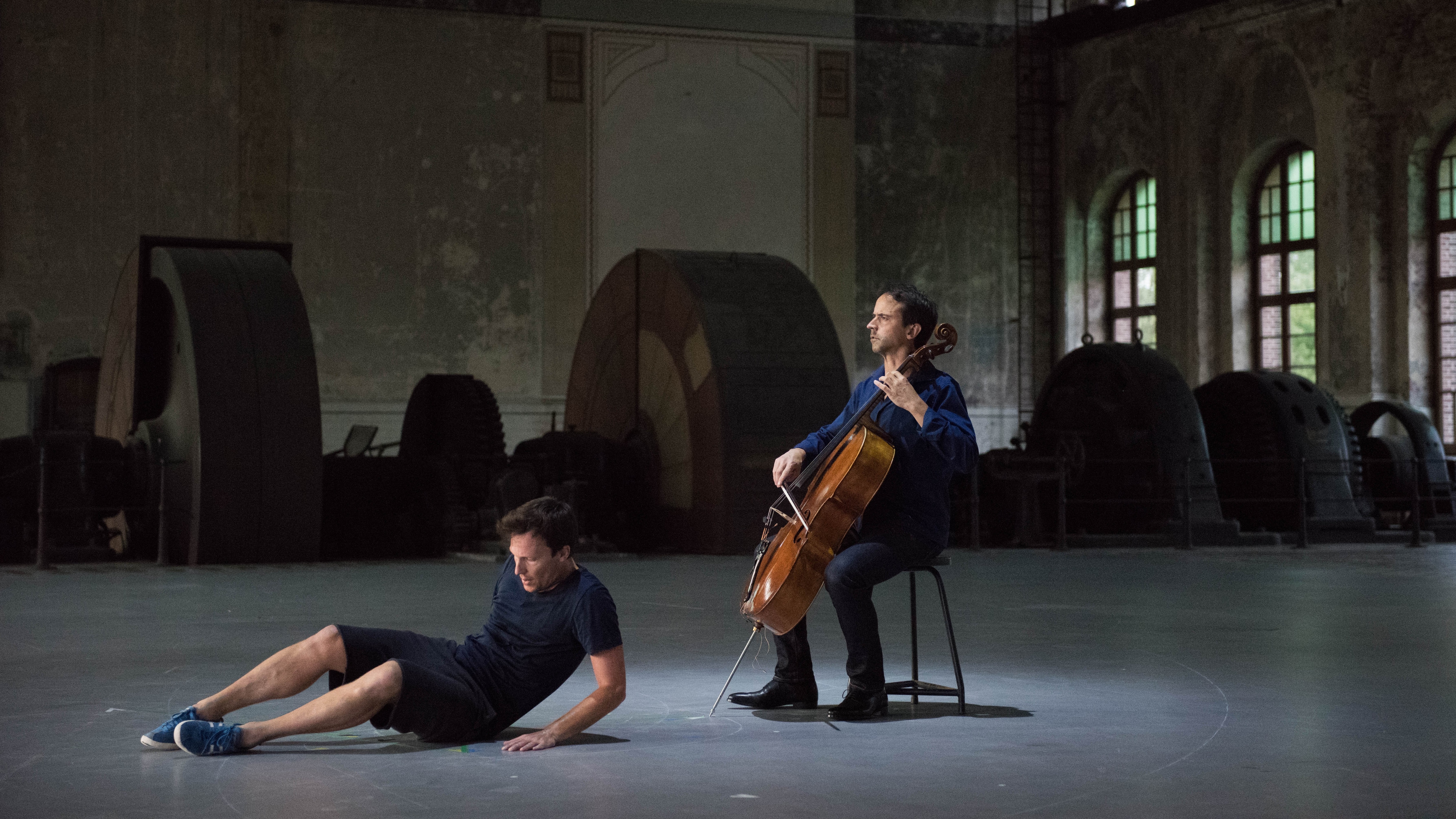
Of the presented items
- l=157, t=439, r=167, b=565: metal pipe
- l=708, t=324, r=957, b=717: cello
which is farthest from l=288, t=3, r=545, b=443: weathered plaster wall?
l=708, t=324, r=957, b=717: cello

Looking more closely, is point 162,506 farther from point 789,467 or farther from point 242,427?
point 789,467

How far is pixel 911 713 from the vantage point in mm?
5570

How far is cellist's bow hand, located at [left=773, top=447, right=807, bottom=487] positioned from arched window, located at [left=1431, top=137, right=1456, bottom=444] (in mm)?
18899

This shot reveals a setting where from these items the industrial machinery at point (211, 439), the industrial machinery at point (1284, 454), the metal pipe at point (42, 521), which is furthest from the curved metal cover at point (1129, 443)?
the metal pipe at point (42, 521)

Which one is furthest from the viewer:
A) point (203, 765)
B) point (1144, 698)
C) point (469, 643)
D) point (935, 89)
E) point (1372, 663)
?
point (935, 89)

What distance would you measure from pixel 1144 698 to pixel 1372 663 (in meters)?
1.48

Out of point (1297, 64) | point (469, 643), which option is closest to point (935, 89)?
point (1297, 64)

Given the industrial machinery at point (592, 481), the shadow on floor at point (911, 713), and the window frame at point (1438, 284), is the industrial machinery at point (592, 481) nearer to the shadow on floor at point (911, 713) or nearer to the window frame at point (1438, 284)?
the shadow on floor at point (911, 713)

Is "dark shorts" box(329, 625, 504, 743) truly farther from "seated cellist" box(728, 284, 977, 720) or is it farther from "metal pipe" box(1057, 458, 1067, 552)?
"metal pipe" box(1057, 458, 1067, 552)

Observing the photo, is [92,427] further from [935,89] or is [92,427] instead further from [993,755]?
[993,755]

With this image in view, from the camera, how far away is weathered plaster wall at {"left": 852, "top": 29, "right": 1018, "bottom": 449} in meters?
26.8

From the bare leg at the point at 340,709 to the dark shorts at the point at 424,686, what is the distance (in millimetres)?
A: 33

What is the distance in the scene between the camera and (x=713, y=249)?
26453mm

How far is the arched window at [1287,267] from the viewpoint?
79.1 feet
